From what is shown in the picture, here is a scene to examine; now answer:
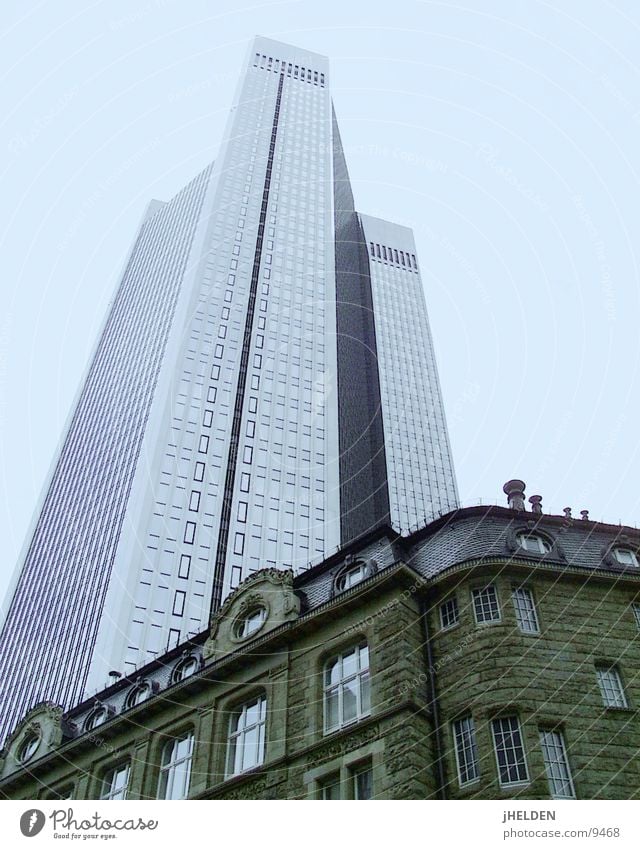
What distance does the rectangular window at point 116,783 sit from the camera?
129ft

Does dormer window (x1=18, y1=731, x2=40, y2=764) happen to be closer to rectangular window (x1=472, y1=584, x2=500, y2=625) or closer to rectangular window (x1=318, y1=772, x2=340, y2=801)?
rectangular window (x1=318, y1=772, x2=340, y2=801)

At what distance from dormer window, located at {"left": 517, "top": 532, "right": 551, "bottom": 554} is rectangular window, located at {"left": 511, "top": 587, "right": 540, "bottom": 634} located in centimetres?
262

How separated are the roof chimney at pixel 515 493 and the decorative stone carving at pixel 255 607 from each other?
33.1 ft

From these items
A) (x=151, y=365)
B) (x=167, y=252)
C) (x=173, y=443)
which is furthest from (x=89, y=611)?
(x=167, y=252)

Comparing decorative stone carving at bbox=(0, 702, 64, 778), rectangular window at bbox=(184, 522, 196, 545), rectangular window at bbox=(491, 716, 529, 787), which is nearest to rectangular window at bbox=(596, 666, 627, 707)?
rectangular window at bbox=(491, 716, 529, 787)

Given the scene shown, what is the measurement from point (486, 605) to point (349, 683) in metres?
5.71

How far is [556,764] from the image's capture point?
30.0m

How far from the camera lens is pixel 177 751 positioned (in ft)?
127

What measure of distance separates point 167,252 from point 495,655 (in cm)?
14562

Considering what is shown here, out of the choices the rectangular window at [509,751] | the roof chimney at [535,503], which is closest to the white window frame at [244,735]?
the rectangular window at [509,751]

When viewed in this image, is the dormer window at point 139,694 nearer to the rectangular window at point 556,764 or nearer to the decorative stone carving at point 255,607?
the decorative stone carving at point 255,607

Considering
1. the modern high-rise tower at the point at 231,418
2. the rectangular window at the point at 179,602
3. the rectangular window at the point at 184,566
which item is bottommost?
the rectangular window at the point at 179,602

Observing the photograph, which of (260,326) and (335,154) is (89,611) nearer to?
(260,326)

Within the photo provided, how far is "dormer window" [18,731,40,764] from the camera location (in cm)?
4484
